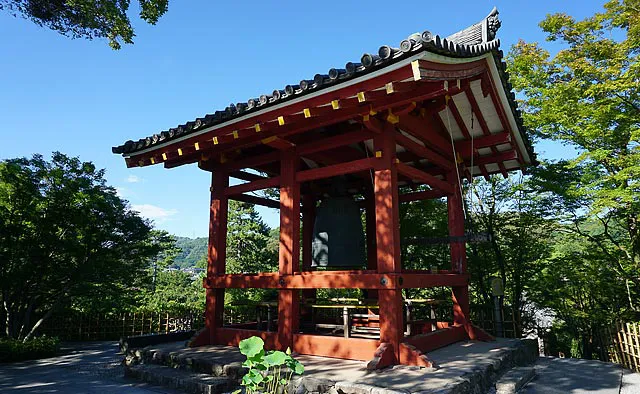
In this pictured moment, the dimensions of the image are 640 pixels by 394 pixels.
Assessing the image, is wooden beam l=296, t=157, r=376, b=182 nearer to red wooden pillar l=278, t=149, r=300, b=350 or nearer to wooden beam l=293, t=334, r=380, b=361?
red wooden pillar l=278, t=149, r=300, b=350

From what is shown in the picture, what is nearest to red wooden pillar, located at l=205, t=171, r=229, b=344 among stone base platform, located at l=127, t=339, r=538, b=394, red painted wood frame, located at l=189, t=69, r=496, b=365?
red painted wood frame, located at l=189, t=69, r=496, b=365

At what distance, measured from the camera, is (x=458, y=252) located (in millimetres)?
7645

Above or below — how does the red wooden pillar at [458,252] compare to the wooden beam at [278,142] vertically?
below

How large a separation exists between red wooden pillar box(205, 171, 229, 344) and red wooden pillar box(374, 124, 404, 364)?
3.37 meters

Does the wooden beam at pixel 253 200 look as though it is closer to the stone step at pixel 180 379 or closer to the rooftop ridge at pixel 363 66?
the rooftop ridge at pixel 363 66

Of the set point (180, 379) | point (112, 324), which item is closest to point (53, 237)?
point (112, 324)

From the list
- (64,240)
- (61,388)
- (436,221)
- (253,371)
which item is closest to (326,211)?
(253,371)

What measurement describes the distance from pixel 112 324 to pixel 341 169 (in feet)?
41.9

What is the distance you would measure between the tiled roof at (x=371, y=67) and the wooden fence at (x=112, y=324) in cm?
917

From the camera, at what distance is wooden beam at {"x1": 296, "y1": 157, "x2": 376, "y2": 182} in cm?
586

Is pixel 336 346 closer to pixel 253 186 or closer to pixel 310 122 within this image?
pixel 253 186

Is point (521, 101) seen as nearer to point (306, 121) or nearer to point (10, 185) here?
point (306, 121)

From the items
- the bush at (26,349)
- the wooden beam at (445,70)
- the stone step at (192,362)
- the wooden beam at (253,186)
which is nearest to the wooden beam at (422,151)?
the wooden beam at (445,70)

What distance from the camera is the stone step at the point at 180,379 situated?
5.18 m
